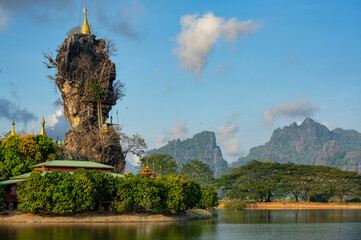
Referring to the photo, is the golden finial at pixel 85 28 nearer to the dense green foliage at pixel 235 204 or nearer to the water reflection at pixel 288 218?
the water reflection at pixel 288 218

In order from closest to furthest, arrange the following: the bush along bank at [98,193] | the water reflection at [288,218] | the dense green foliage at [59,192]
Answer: the dense green foliage at [59,192]
the bush along bank at [98,193]
the water reflection at [288,218]

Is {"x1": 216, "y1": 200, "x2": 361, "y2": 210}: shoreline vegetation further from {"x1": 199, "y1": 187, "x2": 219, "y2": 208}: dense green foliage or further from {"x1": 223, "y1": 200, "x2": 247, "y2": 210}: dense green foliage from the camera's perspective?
{"x1": 199, "y1": 187, "x2": 219, "y2": 208}: dense green foliage

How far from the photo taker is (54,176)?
4822cm

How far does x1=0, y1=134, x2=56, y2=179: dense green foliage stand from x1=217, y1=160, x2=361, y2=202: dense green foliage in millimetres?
53126

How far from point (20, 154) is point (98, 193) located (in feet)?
55.2

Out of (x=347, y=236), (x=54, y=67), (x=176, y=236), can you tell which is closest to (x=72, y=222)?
(x=176, y=236)

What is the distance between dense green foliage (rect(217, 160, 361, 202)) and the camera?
9488 cm

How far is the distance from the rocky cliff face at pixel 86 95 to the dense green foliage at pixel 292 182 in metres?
36.0

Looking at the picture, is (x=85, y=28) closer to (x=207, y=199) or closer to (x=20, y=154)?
(x=20, y=154)

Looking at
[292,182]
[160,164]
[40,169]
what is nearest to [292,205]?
[292,182]

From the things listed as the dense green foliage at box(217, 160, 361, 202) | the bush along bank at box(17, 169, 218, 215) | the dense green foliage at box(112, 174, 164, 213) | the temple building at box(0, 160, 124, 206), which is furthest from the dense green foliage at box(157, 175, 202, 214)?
the dense green foliage at box(217, 160, 361, 202)

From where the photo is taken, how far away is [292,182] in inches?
3868

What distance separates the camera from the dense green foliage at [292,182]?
94.9 m

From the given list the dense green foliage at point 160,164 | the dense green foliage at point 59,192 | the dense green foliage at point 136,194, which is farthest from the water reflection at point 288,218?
the dense green foliage at point 160,164
